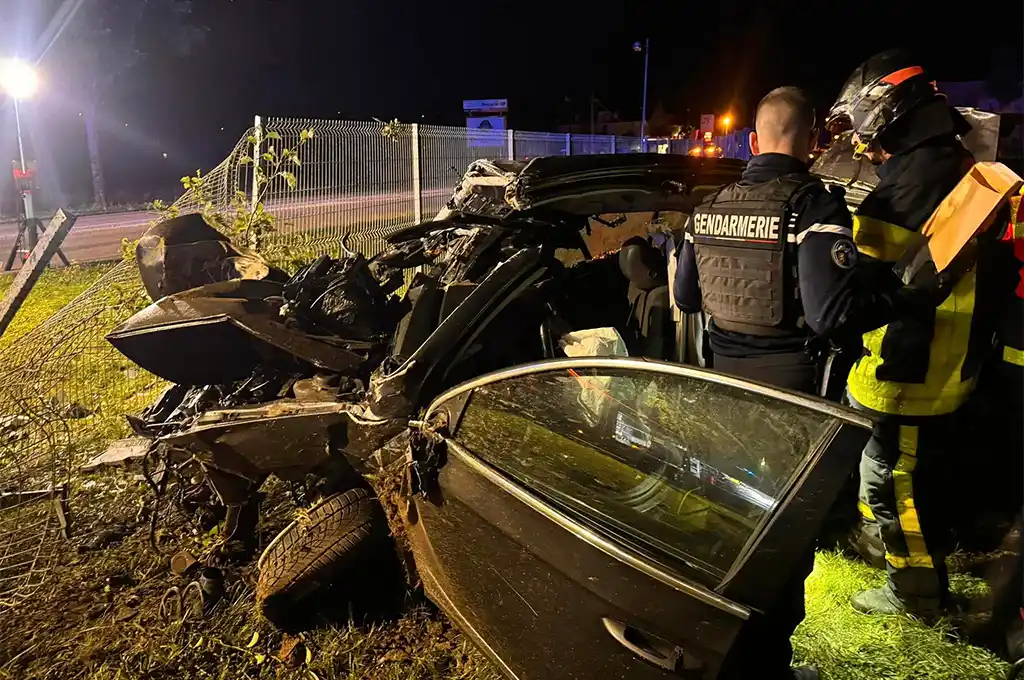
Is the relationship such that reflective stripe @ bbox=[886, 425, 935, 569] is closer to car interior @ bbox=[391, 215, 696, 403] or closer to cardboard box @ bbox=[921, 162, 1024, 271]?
cardboard box @ bbox=[921, 162, 1024, 271]

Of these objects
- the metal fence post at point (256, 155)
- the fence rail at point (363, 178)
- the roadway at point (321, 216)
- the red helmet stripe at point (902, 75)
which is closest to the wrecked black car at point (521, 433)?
the red helmet stripe at point (902, 75)

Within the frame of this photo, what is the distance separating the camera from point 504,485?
76.6 inches

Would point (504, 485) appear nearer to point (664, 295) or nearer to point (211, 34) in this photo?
point (664, 295)

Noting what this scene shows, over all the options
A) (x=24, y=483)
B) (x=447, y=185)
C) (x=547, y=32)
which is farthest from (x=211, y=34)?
(x=24, y=483)

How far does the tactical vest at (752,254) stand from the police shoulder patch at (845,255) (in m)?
0.15

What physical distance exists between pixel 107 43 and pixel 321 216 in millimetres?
26599

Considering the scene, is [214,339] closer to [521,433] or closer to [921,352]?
[521,433]

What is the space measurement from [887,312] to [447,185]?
896 cm

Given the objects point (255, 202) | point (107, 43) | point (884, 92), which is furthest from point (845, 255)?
point (107, 43)

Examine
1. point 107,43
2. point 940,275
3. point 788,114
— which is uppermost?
point 107,43

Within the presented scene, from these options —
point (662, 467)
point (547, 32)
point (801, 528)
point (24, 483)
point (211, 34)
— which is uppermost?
point (547, 32)

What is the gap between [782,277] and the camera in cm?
212

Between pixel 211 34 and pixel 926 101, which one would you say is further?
pixel 211 34

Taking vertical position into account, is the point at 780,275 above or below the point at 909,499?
above
